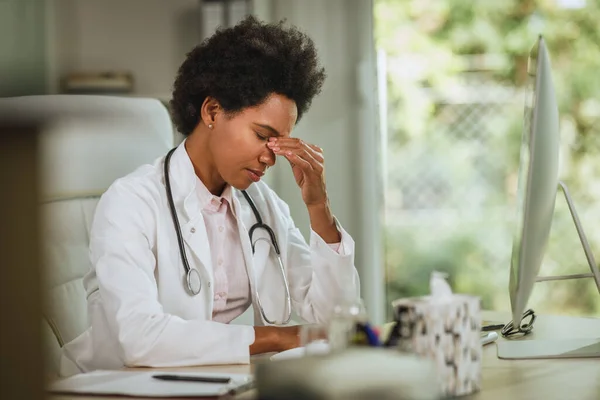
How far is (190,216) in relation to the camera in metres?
1.57

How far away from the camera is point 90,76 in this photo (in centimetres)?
323

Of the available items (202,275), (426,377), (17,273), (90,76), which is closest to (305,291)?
(202,275)

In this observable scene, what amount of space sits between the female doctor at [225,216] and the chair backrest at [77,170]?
11 cm

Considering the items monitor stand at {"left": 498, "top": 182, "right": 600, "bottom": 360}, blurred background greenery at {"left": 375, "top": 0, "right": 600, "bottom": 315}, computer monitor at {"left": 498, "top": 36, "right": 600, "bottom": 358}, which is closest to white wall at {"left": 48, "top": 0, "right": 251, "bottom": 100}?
blurred background greenery at {"left": 375, "top": 0, "right": 600, "bottom": 315}

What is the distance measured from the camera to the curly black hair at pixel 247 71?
1.69 m

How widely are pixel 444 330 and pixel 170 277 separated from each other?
73cm

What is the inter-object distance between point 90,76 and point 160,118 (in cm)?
144

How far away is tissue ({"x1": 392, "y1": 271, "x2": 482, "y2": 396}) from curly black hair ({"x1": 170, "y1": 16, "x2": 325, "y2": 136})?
852mm

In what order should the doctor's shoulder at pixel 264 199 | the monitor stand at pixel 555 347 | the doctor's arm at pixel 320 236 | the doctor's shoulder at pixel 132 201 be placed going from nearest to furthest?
the monitor stand at pixel 555 347, the doctor's shoulder at pixel 132 201, the doctor's arm at pixel 320 236, the doctor's shoulder at pixel 264 199

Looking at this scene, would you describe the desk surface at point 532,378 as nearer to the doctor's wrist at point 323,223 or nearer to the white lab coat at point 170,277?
the white lab coat at point 170,277

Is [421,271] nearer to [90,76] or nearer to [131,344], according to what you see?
[90,76]

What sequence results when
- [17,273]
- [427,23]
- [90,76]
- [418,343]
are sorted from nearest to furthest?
[17,273], [418,343], [90,76], [427,23]

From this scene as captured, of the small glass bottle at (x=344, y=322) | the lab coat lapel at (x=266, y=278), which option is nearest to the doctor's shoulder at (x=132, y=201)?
the lab coat lapel at (x=266, y=278)

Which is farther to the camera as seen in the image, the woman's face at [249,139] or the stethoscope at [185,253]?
the woman's face at [249,139]
